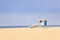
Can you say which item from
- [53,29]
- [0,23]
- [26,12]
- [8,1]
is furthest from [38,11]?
[0,23]

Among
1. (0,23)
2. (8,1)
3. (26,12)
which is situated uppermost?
(8,1)

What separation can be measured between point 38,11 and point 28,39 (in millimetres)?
428

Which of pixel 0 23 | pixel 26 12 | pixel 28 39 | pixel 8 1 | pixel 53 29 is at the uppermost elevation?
pixel 8 1

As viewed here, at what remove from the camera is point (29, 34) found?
158cm

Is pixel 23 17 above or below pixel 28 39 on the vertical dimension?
above

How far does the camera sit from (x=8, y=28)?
160 centimetres

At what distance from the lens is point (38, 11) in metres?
1.60

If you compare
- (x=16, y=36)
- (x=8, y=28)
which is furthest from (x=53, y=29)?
(x=8, y=28)

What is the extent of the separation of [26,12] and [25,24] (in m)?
0.18

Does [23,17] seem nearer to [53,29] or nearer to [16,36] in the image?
[16,36]

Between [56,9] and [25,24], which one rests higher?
[56,9]

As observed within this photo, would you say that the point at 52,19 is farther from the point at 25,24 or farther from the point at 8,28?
the point at 8,28

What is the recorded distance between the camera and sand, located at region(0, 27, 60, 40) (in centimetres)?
156

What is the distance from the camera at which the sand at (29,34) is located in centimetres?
156
